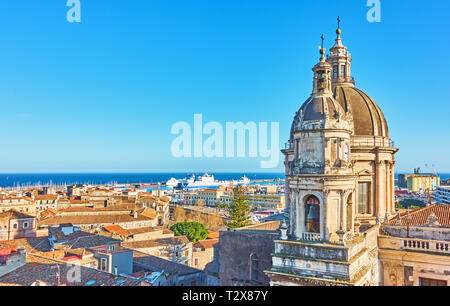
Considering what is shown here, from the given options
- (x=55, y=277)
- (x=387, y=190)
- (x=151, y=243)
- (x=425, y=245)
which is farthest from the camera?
(x=151, y=243)

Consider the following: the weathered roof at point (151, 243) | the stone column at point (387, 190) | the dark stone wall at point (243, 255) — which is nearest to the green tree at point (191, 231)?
the weathered roof at point (151, 243)

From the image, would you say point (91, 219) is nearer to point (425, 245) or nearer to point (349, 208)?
point (349, 208)

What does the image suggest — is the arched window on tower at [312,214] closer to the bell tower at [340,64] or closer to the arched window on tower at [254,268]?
the arched window on tower at [254,268]

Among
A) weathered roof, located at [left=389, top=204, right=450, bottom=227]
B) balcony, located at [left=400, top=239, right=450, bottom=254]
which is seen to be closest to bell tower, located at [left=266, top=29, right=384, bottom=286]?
balcony, located at [left=400, top=239, right=450, bottom=254]

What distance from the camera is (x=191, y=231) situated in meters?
56.0

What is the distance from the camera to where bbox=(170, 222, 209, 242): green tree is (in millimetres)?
55344


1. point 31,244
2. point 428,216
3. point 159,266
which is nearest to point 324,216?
point 428,216

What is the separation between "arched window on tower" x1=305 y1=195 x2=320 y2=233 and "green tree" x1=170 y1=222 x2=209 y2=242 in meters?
39.1

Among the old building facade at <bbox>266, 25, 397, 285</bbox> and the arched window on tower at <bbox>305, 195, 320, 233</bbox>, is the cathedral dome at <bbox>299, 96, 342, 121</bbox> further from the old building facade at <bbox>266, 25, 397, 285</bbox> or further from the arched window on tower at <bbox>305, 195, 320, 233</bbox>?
the arched window on tower at <bbox>305, 195, 320, 233</bbox>

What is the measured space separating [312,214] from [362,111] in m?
12.2

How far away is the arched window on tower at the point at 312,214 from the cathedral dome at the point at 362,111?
10390 mm
